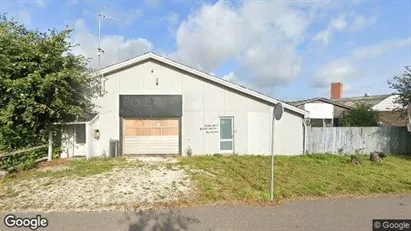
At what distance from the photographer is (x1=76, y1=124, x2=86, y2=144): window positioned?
13.0 meters

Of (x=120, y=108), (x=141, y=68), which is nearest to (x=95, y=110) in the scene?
(x=120, y=108)

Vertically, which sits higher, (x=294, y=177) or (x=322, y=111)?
(x=322, y=111)

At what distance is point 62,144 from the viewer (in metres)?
12.8

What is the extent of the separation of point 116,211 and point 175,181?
8.75 ft

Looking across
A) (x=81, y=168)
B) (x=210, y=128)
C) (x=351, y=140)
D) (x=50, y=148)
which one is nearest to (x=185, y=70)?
(x=210, y=128)

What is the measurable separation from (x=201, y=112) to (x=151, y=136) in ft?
8.98

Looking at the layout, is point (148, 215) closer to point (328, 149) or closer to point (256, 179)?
point (256, 179)

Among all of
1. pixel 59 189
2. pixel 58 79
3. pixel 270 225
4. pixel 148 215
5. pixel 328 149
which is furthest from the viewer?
pixel 328 149

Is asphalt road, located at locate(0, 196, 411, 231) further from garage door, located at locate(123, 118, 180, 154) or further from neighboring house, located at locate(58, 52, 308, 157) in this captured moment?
garage door, located at locate(123, 118, 180, 154)

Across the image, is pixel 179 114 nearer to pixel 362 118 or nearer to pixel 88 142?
pixel 88 142

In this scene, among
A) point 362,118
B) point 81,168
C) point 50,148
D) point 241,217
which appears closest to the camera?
point 241,217

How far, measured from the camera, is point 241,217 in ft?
19.2

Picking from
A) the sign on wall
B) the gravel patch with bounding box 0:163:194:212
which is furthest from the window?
the sign on wall

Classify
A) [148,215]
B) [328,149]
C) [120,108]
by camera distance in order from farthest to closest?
1. [328,149]
2. [120,108]
3. [148,215]
